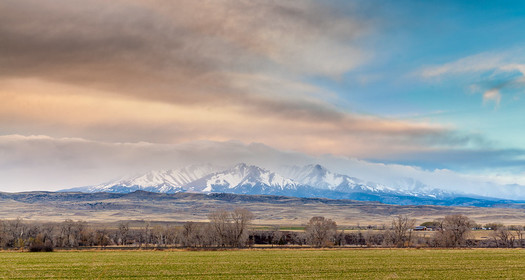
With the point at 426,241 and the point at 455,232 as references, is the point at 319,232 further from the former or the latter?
the point at 455,232

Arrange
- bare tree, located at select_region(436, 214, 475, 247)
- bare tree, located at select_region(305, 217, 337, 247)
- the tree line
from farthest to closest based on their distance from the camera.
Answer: bare tree, located at select_region(305, 217, 337, 247), the tree line, bare tree, located at select_region(436, 214, 475, 247)

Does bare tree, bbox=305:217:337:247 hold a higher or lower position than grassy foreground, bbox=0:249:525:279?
lower

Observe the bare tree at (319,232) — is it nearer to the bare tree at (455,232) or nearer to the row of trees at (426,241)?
the row of trees at (426,241)

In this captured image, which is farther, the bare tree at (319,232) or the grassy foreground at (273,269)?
the bare tree at (319,232)

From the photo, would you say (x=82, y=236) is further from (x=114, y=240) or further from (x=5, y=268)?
(x=5, y=268)

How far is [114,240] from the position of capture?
6978 inches

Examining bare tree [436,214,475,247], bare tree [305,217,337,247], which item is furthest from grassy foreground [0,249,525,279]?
bare tree [305,217,337,247]

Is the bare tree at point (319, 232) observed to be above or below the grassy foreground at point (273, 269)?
below

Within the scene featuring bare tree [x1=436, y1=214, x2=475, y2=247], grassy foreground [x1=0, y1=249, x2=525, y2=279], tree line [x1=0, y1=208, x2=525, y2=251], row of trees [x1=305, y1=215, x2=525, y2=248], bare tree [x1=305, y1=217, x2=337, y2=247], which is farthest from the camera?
bare tree [x1=305, y1=217, x2=337, y2=247]

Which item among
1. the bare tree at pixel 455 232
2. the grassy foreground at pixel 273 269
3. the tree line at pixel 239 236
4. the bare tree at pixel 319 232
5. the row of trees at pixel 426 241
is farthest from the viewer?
the bare tree at pixel 319 232

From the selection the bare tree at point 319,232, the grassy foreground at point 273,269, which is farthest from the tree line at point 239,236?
the grassy foreground at point 273,269

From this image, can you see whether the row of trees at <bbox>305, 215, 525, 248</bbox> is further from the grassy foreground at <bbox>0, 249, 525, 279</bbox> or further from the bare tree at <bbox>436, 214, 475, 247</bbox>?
the grassy foreground at <bbox>0, 249, 525, 279</bbox>

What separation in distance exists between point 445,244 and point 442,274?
88527mm

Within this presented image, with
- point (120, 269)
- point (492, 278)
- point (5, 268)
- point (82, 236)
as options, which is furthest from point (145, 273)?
point (82, 236)
